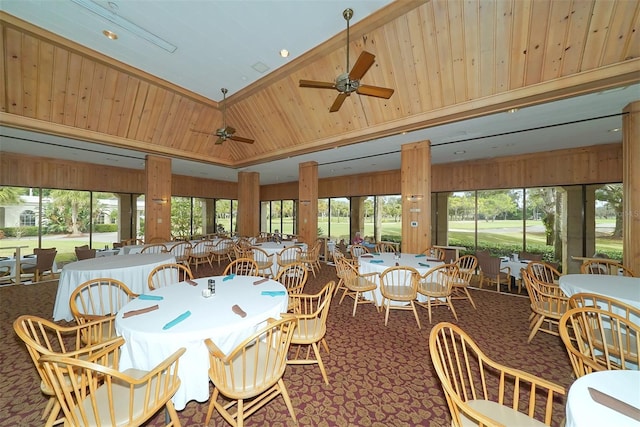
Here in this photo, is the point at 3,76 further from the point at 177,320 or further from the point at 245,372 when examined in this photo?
the point at 245,372

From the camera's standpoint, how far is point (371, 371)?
2629mm

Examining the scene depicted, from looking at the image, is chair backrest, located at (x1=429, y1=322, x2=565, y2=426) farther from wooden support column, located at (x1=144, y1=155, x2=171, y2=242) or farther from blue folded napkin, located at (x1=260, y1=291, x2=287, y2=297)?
wooden support column, located at (x1=144, y1=155, x2=171, y2=242)

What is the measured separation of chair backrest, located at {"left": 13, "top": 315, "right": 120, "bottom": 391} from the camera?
1448 mm

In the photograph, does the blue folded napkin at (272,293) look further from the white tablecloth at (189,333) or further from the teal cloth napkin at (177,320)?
the teal cloth napkin at (177,320)

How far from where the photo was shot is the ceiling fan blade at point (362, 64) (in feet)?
8.94

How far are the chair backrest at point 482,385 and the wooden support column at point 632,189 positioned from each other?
290 cm

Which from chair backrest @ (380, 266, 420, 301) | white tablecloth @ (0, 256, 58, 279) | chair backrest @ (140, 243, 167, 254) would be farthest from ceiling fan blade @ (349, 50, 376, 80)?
white tablecloth @ (0, 256, 58, 279)

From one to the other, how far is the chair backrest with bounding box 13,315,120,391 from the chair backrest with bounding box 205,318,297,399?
2.67 feet

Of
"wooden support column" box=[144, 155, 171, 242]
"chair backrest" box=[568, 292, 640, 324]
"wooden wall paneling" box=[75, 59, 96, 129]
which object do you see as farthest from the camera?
"wooden support column" box=[144, 155, 171, 242]

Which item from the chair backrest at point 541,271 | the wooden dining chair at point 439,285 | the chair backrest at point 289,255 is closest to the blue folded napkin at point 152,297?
the wooden dining chair at point 439,285

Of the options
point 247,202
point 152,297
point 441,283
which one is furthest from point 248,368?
point 247,202

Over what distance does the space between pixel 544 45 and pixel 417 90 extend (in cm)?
165

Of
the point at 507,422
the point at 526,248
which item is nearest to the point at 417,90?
the point at 507,422

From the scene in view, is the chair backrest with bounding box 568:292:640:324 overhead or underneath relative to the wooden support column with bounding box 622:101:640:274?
underneath
